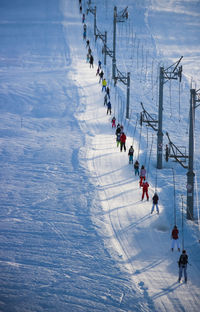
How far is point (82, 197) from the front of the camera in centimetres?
1952

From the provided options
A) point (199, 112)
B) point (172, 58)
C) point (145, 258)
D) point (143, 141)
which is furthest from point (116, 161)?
point (172, 58)

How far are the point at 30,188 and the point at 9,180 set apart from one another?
181cm

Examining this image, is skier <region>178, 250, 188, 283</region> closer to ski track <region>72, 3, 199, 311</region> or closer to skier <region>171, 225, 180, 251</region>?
ski track <region>72, 3, 199, 311</region>

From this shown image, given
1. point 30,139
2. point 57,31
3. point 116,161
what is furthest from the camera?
point 57,31

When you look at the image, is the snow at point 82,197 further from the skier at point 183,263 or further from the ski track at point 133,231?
the skier at point 183,263

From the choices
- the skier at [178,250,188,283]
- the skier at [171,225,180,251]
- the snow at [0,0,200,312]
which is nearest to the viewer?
the snow at [0,0,200,312]

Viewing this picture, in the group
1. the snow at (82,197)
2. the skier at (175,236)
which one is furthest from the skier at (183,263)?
the skier at (175,236)

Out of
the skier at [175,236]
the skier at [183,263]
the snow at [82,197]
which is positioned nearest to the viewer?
the snow at [82,197]

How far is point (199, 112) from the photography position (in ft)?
135

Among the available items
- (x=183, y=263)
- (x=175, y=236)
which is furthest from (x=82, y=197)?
(x=183, y=263)

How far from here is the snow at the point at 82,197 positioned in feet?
41.7

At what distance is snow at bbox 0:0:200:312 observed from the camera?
12.7 meters

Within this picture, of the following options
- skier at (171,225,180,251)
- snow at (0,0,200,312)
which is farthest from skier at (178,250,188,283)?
skier at (171,225,180,251)

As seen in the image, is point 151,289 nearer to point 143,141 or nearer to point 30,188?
point 30,188
